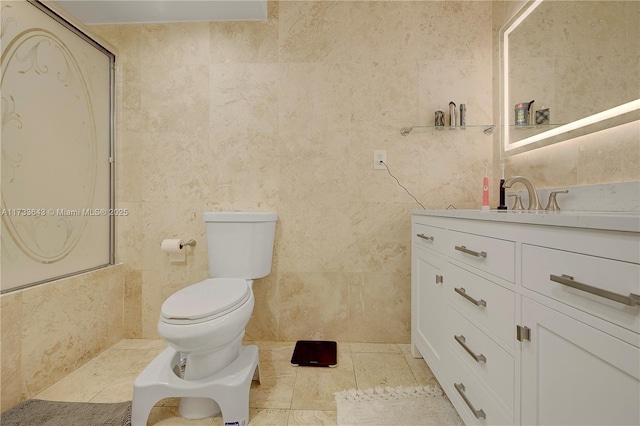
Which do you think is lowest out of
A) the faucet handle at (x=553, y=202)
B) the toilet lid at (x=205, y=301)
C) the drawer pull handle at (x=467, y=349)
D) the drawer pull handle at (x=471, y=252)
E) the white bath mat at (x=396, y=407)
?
the white bath mat at (x=396, y=407)

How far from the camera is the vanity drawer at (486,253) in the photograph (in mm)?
753

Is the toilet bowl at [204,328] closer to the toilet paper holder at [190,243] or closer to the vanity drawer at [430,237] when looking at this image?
the toilet paper holder at [190,243]

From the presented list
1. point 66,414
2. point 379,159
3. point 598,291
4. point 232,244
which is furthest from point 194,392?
point 379,159

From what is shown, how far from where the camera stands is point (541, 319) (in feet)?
2.12

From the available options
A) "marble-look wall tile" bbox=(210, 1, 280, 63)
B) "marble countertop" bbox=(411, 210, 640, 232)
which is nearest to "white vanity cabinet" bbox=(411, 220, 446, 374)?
"marble countertop" bbox=(411, 210, 640, 232)

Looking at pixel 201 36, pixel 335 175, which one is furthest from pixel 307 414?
pixel 201 36

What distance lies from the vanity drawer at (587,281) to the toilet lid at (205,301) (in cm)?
99

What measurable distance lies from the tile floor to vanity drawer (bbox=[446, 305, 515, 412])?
0.48 meters

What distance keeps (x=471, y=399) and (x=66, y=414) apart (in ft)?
5.14

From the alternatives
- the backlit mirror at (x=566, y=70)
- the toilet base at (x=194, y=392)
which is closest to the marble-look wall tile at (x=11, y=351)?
the toilet base at (x=194, y=392)

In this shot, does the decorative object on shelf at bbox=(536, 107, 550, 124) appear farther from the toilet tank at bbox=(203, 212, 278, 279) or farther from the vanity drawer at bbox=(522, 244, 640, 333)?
the toilet tank at bbox=(203, 212, 278, 279)

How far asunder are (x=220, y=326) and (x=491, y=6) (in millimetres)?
2337

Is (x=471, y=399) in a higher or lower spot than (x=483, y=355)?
lower

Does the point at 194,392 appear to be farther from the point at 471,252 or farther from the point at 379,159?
the point at 379,159
